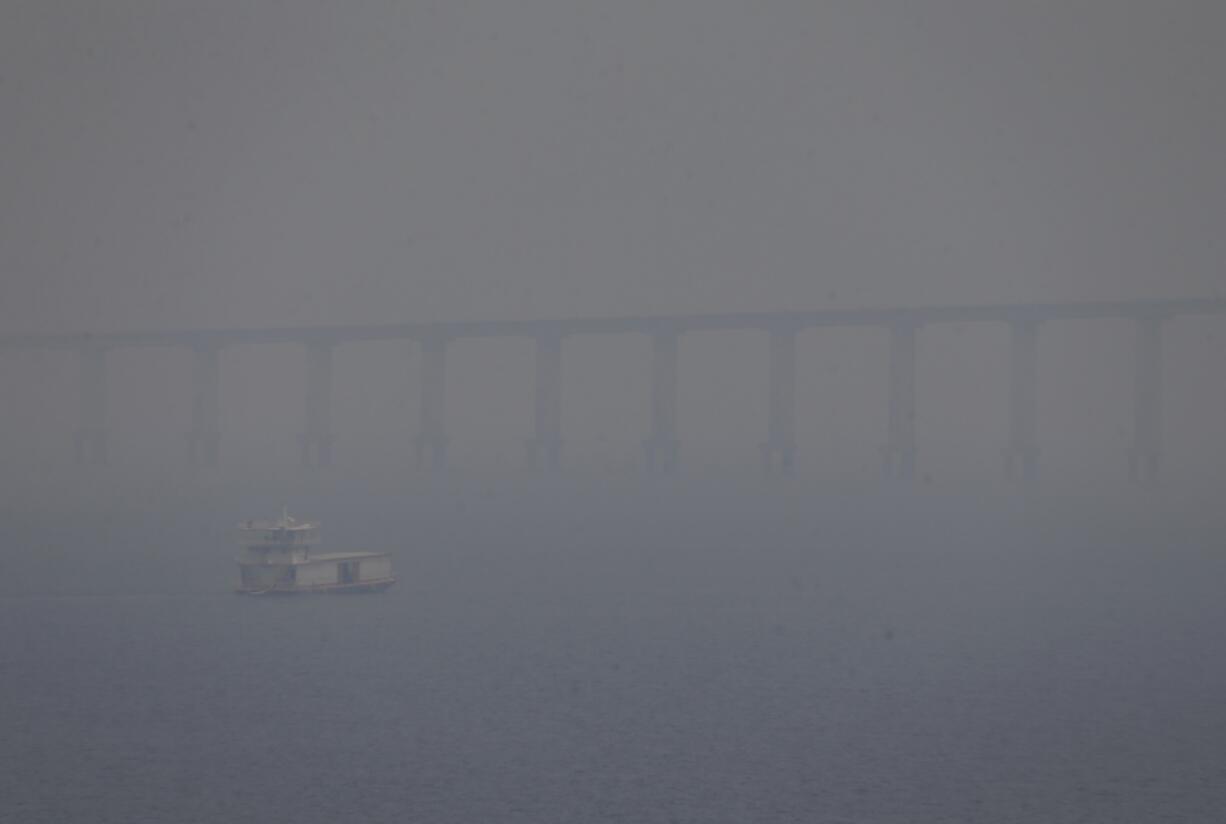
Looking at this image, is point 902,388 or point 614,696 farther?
point 902,388

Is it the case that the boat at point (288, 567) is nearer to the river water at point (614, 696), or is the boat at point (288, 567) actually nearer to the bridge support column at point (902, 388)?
the river water at point (614, 696)

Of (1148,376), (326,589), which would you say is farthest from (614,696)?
(1148,376)

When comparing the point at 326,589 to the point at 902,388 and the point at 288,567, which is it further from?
the point at 902,388

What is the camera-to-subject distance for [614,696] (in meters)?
62.5

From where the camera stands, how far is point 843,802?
47656 millimetres

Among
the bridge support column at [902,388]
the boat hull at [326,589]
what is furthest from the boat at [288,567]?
the bridge support column at [902,388]

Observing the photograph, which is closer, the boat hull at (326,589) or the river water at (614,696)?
the river water at (614,696)

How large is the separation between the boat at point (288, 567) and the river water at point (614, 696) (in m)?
1.65

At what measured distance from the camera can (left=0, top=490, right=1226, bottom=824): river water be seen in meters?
47.6

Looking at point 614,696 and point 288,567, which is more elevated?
point 288,567

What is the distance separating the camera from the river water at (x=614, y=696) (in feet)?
156

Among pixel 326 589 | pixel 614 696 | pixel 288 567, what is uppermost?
pixel 288 567

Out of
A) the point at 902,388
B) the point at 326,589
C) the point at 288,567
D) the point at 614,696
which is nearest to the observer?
the point at 614,696

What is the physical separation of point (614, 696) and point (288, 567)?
1390 inches
